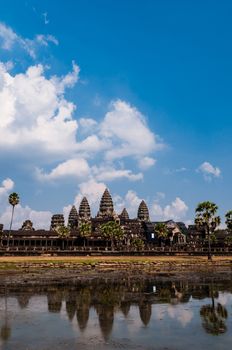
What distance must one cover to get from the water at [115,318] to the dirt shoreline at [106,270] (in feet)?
36.4

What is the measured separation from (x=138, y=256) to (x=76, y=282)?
A: 44.6 meters

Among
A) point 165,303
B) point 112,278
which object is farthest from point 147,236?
point 165,303

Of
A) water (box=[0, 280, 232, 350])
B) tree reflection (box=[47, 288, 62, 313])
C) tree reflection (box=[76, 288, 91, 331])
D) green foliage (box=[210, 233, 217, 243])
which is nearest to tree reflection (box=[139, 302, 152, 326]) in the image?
water (box=[0, 280, 232, 350])

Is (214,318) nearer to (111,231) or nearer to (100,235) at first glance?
(111,231)

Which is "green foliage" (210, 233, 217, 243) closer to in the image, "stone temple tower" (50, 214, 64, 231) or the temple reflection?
"stone temple tower" (50, 214, 64, 231)

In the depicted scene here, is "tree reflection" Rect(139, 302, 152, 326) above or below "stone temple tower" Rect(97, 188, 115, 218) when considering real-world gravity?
below

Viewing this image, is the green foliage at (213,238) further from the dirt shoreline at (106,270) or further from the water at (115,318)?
the water at (115,318)

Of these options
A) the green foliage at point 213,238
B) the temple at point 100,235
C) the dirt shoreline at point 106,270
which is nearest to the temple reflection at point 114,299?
the dirt shoreline at point 106,270

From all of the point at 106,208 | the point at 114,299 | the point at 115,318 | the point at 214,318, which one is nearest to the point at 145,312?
the point at 115,318

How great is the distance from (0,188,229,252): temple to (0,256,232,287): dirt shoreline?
30.3m

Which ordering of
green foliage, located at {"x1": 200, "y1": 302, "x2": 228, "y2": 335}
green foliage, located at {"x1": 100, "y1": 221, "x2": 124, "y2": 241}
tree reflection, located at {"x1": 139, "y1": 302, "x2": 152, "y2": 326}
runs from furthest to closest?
green foliage, located at {"x1": 100, "y1": 221, "x2": 124, "y2": 241} < tree reflection, located at {"x1": 139, "y1": 302, "x2": 152, "y2": 326} < green foliage, located at {"x1": 200, "y1": 302, "x2": 228, "y2": 335}

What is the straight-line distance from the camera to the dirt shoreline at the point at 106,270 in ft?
210

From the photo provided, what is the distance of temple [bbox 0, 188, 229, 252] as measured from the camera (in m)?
132

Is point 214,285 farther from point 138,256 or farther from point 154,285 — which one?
point 138,256
